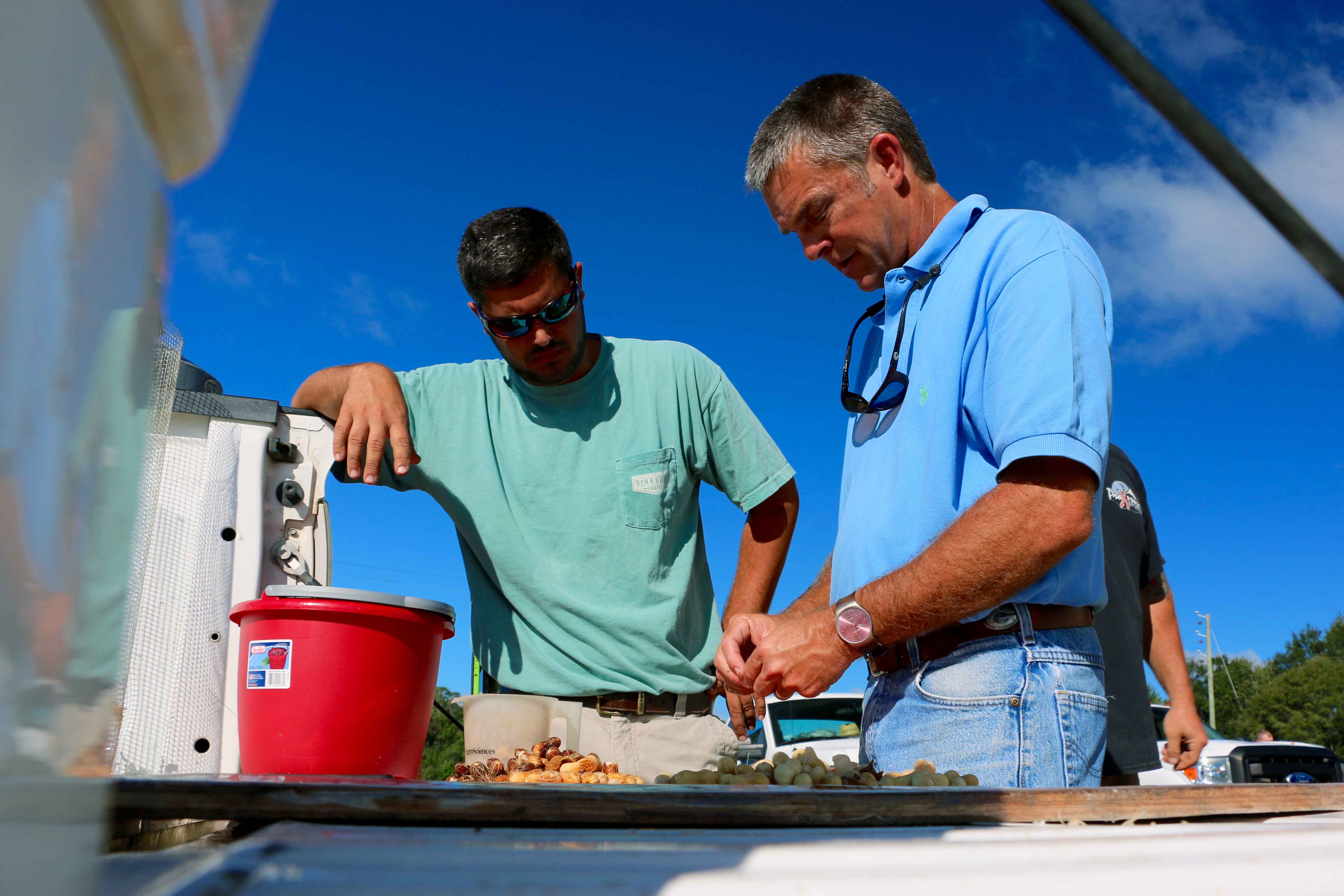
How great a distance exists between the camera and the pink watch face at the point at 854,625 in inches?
65.2

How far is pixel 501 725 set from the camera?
2.15m

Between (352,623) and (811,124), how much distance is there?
4.59 feet

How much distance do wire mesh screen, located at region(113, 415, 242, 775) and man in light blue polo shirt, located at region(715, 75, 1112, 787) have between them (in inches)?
46.9

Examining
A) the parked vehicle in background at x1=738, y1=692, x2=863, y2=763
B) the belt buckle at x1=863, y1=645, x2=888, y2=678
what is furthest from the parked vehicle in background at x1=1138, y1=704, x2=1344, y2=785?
the belt buckle at x1=863, y1=645, x2=888, y2=678

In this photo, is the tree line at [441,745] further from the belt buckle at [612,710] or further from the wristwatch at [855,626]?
the wristwatch at [855,626]

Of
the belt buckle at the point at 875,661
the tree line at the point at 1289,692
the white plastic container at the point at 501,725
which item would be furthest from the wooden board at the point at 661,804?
the tree line at the point at 1289,692

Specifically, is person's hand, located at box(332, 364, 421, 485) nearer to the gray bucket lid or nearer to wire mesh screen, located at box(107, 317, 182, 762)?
wire mesh screen, located at box(107, 317, 182, 762)

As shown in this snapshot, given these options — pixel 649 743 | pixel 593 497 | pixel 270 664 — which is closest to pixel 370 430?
pixel 593 497

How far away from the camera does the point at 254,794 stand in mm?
667

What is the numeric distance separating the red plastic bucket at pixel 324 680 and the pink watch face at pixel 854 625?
0.76 m

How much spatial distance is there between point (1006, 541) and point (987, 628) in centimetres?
20

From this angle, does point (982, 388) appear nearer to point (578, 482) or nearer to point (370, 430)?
point (578, 482)

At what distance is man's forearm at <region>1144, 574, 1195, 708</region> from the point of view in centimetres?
351

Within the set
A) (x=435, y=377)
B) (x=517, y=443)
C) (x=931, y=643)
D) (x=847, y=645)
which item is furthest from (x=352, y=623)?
(x=435, y=377)
